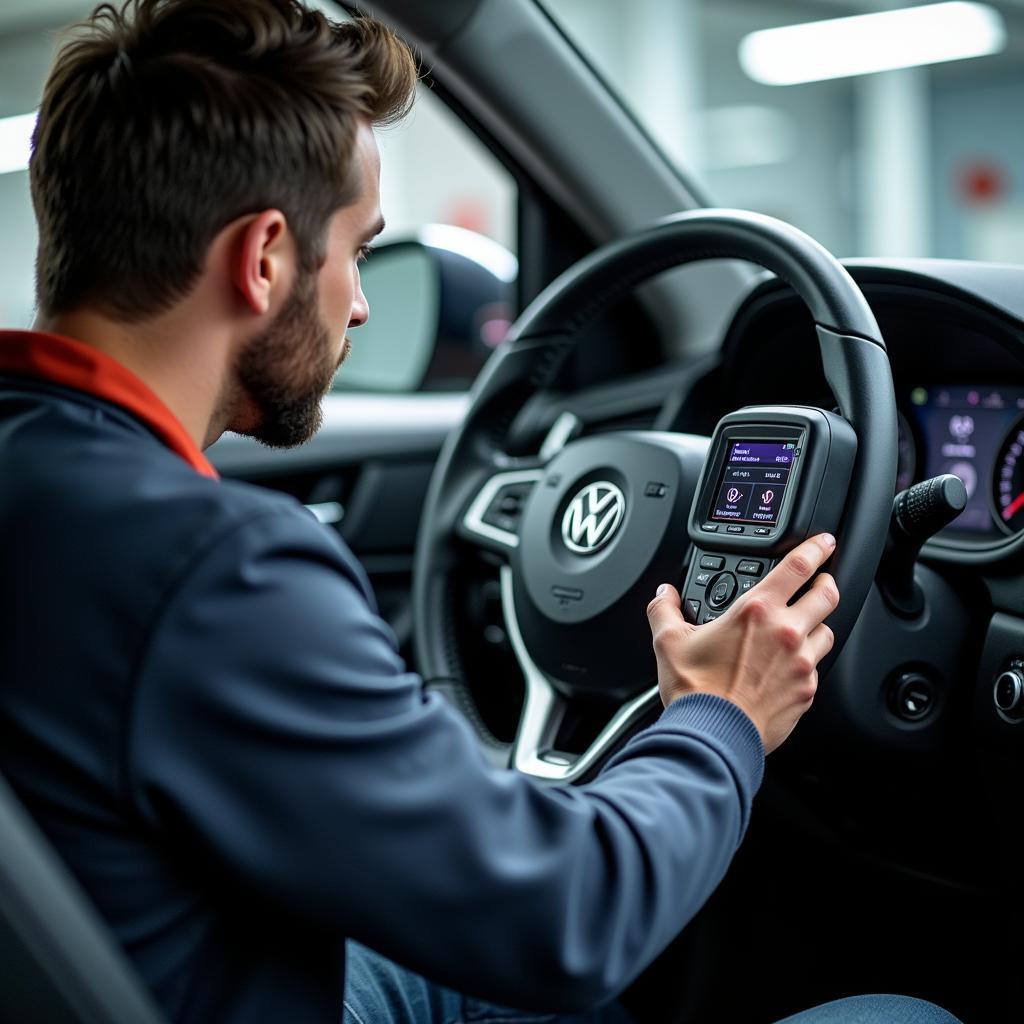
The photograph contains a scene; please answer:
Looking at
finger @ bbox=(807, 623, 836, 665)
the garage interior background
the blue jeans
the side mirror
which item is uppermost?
the garage interior background

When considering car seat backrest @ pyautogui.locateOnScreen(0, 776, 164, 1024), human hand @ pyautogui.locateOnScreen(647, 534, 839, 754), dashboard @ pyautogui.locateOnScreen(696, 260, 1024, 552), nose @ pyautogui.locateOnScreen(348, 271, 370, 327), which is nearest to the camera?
car seat backrest @ pyautogui.locateOnScreen(0, 776, 164, 1024)

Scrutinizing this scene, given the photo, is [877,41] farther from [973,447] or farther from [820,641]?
[820,641]

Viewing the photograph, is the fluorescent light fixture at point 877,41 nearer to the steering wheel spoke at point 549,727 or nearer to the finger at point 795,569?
the steering wheel spoke at point 549,727

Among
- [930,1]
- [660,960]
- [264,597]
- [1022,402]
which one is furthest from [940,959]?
[930,1]

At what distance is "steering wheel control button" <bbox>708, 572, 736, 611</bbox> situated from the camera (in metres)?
0.93

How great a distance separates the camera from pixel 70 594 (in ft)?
2.10

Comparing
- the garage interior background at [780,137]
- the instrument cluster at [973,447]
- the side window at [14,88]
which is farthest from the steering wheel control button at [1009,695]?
the side window at [14,88]

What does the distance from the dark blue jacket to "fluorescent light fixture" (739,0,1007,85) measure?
9.97 metres

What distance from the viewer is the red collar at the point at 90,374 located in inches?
28.4

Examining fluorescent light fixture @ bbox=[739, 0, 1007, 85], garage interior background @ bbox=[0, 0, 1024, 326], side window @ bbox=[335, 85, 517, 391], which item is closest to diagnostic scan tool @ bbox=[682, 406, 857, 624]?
side window @ bbox=[335, 85, 517, 391]

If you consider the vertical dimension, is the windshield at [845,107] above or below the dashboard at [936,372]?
above

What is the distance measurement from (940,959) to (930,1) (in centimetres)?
939

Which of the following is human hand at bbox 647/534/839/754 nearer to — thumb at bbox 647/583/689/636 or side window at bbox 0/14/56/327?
thumb at bbox 647/583/689/636

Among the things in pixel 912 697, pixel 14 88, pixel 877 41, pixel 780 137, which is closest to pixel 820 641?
pixel 912 697
